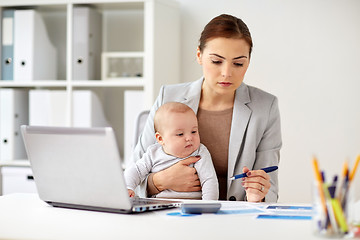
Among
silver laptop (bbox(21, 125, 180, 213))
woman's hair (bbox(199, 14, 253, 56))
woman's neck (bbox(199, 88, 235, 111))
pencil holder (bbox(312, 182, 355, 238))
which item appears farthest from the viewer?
woman's neck (bbox(199, 88, 235, 111))

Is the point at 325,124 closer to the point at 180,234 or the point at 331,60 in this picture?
the point at 331,60

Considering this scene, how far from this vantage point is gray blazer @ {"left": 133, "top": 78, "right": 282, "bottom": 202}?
2.09m

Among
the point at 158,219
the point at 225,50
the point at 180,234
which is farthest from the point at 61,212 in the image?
the point at 225,50

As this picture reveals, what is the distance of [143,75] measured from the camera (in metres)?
3.30

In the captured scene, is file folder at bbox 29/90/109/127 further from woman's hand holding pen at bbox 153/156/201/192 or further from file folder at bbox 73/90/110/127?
woman's hand holding pen at bbox 153/156/201/192

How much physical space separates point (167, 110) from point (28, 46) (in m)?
1.58

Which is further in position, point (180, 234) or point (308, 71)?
point (308, 71)

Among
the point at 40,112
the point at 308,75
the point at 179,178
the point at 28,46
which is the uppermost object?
the point at 28,46

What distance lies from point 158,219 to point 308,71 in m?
2.10

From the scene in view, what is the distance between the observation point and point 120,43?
11.5 feet

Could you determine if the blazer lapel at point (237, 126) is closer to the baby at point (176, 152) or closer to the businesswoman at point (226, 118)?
the businesswoman at point (226, 118)

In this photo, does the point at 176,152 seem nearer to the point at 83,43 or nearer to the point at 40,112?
the point at 83,43

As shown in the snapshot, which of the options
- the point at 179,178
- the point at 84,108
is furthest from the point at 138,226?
the point at 84,108

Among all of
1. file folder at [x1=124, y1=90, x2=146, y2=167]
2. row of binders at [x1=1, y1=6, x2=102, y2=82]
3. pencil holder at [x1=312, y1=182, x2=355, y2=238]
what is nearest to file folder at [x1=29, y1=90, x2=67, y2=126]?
row of binders at [x1=1, y1=6, x2=102, y2=82]
